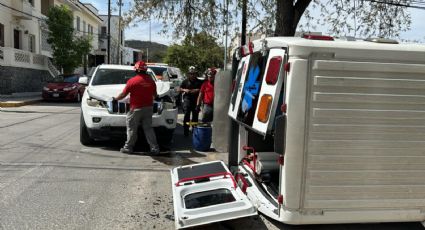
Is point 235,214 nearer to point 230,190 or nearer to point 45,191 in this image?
point 230,190

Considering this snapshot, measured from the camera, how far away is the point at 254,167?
219 inches

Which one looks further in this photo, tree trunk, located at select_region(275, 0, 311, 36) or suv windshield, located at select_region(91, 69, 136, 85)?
tree trunk, located at select_region(275, 0, 311, 36)

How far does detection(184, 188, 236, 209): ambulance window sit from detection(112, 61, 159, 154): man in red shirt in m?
3.69

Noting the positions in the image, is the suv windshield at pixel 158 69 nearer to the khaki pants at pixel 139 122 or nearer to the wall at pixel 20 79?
the wall at pixel 20 79

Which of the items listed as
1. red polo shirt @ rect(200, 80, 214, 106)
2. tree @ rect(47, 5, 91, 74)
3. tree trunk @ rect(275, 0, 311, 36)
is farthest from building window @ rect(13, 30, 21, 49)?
red polo shirt @ rect(200, 80, 214, 106)

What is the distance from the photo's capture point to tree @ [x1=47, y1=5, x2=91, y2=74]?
2897 cm

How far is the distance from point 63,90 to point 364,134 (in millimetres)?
19984

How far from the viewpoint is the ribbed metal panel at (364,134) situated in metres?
3.98

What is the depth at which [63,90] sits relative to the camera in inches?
871

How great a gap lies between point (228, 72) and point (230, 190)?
2501 mm

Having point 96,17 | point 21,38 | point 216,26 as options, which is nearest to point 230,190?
point 216,26

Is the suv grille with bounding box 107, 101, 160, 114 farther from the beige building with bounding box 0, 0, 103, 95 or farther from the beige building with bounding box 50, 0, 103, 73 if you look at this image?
the beige building with bounding box 50, 0, 103, 73

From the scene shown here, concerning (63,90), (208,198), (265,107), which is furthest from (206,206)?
(63,90)

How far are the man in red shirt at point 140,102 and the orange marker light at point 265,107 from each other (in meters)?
4.12
